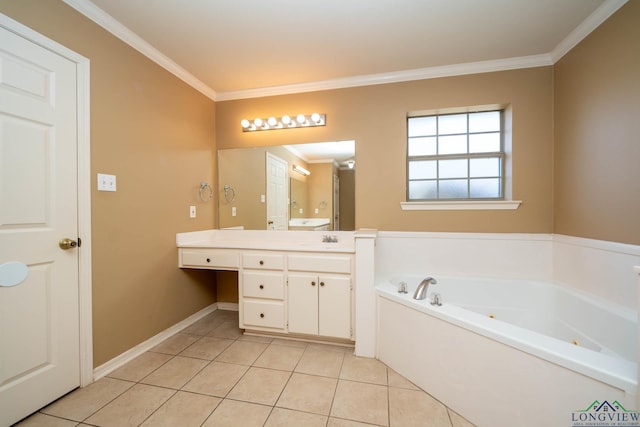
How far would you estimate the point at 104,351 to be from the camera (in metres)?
1.76

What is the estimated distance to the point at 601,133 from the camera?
1.72m

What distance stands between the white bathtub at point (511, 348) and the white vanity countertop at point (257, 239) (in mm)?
626

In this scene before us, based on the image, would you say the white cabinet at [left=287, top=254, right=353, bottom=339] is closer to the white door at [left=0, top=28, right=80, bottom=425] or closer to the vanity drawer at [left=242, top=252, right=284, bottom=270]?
the vanity drawer at [left=242, top=252, right=284, bottom=270]

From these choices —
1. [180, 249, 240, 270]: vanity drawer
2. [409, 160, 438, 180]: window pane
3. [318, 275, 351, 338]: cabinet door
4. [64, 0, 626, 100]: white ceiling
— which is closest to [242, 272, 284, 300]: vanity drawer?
[180, 249, 240, 270]: vanity drawer

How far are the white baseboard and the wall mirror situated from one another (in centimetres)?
96

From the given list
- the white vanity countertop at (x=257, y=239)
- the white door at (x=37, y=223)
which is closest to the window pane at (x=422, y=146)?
the white vanity countertop at (x=257, y=239)

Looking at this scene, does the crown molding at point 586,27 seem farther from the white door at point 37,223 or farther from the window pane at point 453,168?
the white door at point 37,223

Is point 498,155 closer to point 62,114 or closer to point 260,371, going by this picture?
point 260,371

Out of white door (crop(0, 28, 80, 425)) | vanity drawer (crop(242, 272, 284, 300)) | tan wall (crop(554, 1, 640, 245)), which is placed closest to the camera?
white door (crop(0, 28, 80, 425))

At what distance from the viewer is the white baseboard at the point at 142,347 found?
175cm

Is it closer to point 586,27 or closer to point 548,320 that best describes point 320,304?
point 548,320

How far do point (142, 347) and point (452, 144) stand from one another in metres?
3.15

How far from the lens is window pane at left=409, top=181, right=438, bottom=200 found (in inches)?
101

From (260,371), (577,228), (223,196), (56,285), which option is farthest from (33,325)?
(577,228)
